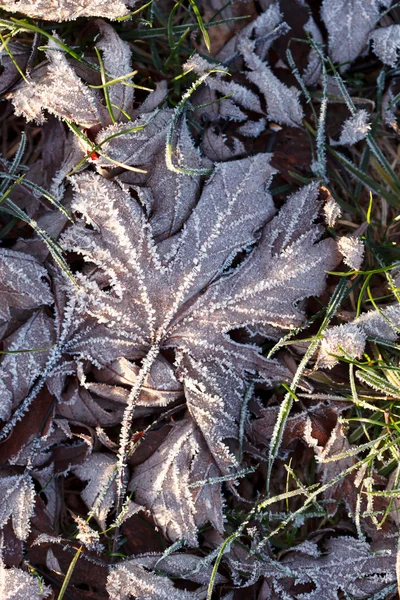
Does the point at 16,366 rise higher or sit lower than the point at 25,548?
higher

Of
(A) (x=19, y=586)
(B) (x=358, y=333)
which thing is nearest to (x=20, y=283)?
(A) (x=19, y=586)

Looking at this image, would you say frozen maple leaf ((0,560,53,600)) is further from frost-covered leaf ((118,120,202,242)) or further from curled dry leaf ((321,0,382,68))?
curled dry leaf ((321,0,382,68))

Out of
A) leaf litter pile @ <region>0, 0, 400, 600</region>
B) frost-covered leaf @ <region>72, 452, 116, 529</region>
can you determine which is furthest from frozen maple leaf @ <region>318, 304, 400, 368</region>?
frost-covered leaf @ <region>72, 452, 116, 529</region>

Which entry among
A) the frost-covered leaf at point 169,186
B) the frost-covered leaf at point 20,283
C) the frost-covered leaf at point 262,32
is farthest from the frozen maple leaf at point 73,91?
the frost-covered leaf at point 20,283

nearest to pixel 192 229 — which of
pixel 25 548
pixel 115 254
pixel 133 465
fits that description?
pixel 115 254

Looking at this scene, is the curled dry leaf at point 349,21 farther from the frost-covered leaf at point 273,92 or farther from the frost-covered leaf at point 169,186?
the frost-covered leaf at point 169,186

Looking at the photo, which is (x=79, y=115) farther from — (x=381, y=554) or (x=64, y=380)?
(x=381, y=554)
